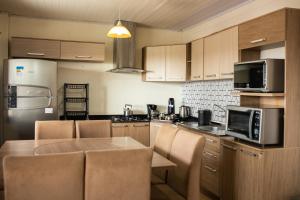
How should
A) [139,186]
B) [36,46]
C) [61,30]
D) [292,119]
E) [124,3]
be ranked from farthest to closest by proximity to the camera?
[61,30], [36,46], [124,3], [292,119], [139,186]

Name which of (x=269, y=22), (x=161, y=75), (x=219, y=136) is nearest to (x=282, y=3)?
(x=269, y=22)

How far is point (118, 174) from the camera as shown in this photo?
1.84 m

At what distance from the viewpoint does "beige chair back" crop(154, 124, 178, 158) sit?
277 cm

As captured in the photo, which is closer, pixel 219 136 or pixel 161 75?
pixel 219 136

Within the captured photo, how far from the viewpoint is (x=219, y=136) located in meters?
3.40

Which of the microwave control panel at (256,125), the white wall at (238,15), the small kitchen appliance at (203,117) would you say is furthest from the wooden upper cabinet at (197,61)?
the microwave control panel at (256,125)

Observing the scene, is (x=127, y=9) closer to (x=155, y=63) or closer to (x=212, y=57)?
(x=155, y=63)

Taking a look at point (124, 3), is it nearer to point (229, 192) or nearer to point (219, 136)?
point (219, 136)

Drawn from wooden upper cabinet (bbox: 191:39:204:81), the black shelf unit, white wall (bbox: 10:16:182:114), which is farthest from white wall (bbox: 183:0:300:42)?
the black shelf unit

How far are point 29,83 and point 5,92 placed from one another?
34 centimetres

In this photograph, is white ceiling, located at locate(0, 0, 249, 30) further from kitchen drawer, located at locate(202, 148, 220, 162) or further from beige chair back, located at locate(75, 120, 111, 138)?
kitchen drawer, located at locate(202, 148, 220, 162)

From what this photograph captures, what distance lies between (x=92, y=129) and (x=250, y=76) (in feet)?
6.06

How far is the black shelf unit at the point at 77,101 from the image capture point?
4.89 meters

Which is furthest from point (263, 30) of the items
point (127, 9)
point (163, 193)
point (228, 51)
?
point (127, 9)
